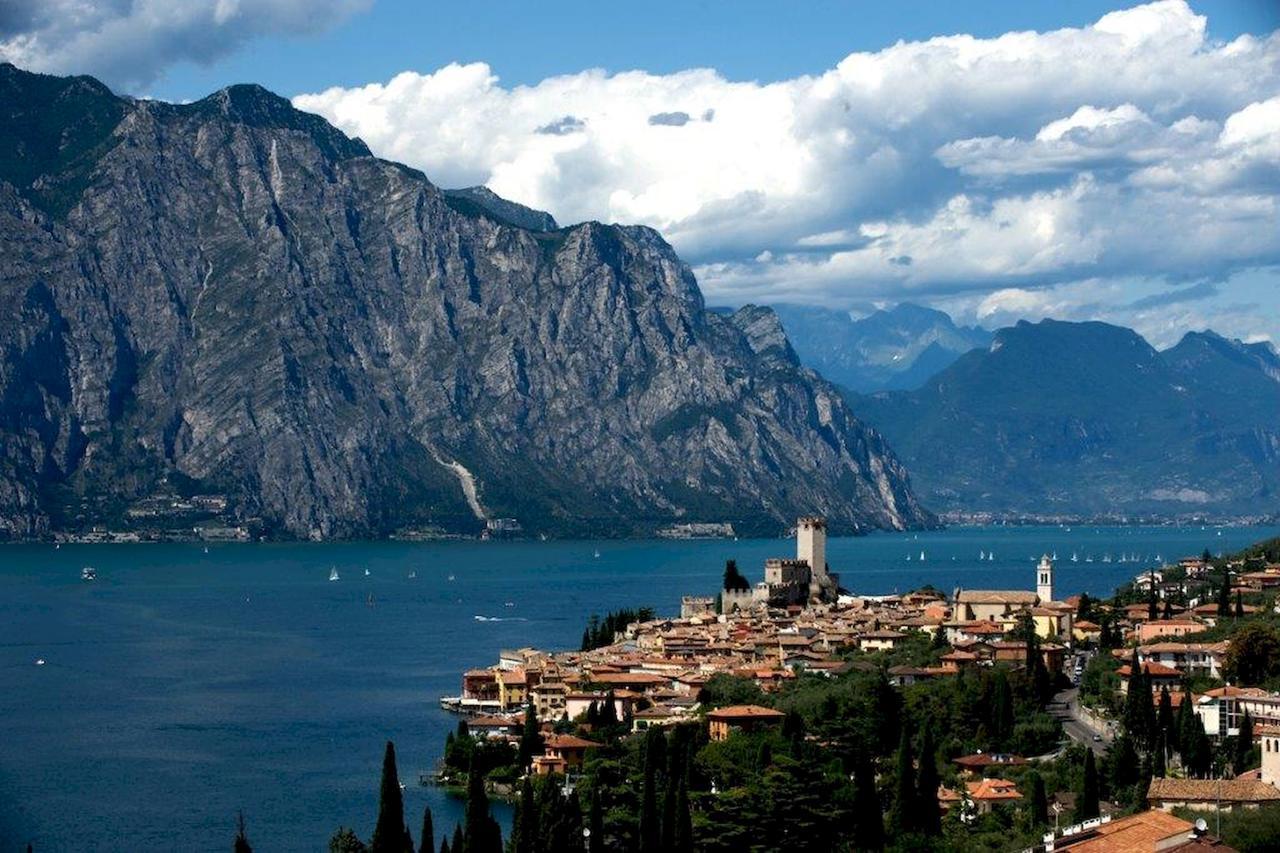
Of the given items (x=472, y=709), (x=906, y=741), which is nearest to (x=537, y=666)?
(x=472, y=709)

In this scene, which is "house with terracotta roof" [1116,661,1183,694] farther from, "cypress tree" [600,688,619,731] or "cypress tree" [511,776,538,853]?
"cypress tree" [511,776,538,853]

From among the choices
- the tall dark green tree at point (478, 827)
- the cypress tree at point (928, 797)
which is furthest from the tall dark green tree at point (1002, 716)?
the tall dark green tree at point (478, 827)

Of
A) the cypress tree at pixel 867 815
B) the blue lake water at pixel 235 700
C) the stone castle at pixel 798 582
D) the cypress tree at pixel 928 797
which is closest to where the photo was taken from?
the cypress tree at pixel 867 815

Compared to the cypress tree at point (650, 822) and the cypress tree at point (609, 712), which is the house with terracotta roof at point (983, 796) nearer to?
the cypress tree at point (650, 822)

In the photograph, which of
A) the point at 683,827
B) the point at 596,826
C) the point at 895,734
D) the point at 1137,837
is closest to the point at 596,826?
the point at 596,826

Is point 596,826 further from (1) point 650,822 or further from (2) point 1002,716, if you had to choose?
(2) point 1002,716
